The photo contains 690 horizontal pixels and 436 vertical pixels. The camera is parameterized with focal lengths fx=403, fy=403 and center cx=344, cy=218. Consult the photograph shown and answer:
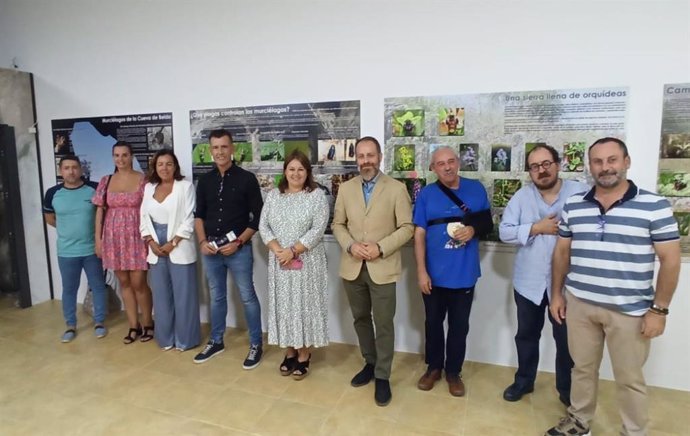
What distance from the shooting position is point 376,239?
2508 millimetres

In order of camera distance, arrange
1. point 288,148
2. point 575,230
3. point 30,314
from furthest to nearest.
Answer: point 30,314
point 288,148
point 575,230

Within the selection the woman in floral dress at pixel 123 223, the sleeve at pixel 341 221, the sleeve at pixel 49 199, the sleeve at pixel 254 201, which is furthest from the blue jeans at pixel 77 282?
the sleeve at pixel 341 221

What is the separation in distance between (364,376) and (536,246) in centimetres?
141

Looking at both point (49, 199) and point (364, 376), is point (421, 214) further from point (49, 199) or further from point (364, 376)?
point (49, 199)

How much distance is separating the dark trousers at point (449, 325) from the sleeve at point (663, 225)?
103cm

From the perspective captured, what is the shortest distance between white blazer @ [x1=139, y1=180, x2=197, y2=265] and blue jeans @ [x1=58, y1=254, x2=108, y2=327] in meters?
0.80

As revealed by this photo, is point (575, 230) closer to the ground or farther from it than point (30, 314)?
farther from it

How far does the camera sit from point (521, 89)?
2.71m

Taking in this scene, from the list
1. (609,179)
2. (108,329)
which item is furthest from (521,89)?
(108,329)

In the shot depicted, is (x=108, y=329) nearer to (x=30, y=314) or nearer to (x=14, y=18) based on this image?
(x=30, y=314)

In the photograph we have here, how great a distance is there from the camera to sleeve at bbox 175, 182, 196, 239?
10.2 feet

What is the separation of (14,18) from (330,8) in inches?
143

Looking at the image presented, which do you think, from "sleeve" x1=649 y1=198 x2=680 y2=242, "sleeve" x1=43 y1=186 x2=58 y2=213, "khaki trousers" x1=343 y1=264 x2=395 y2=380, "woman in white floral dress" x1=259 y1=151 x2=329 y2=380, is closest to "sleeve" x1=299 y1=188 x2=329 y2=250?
"woman in white floral dress" x1=259 y1=151 x2=329 y2=380

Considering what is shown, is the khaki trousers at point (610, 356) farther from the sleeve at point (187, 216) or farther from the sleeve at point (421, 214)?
the sleeve at point (187, 216)
